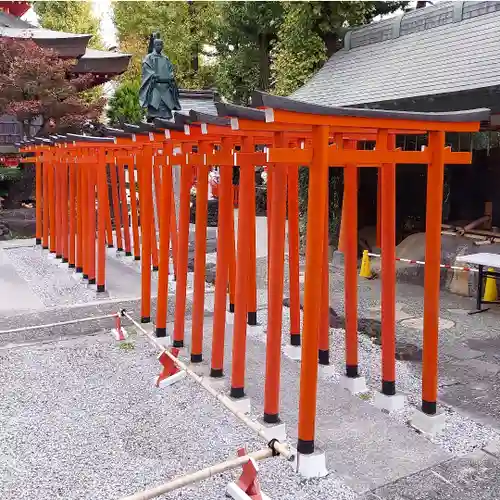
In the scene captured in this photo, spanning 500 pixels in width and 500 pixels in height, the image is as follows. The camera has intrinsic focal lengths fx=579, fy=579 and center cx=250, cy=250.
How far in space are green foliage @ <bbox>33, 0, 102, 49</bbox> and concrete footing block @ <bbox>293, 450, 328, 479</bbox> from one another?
27.2 m

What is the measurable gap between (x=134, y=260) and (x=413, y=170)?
5817mm

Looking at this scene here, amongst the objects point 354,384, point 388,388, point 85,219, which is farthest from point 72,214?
point 388,388

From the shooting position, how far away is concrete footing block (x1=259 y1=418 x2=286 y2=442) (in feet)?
14.6

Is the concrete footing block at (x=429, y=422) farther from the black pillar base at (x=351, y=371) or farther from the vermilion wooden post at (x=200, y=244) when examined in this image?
the vermilion wooden post at (x=200, y=244)

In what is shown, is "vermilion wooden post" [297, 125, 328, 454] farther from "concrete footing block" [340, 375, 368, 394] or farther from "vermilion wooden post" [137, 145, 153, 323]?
"vermilion wooden post" [137, 145, 153, 323]

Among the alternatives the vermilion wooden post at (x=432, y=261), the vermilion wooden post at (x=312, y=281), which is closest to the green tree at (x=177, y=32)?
the vermilion wooden post at (x=432, y=261)

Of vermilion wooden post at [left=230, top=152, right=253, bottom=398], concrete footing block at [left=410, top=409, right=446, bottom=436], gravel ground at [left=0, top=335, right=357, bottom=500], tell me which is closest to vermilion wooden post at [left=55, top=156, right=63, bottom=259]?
gravel ground at [left=0, top=335, right=357, bottom=500]

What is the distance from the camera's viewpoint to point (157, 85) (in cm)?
1123

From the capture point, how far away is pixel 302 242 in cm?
1282

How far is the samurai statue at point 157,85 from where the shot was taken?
11016mm

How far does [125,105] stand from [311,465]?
22021 millimetres

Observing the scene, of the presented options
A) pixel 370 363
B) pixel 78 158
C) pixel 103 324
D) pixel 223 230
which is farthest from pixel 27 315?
pixel 370 363

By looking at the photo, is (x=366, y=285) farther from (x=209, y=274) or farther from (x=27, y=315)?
(x=27, y=315)

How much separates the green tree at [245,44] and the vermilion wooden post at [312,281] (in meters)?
16.0
